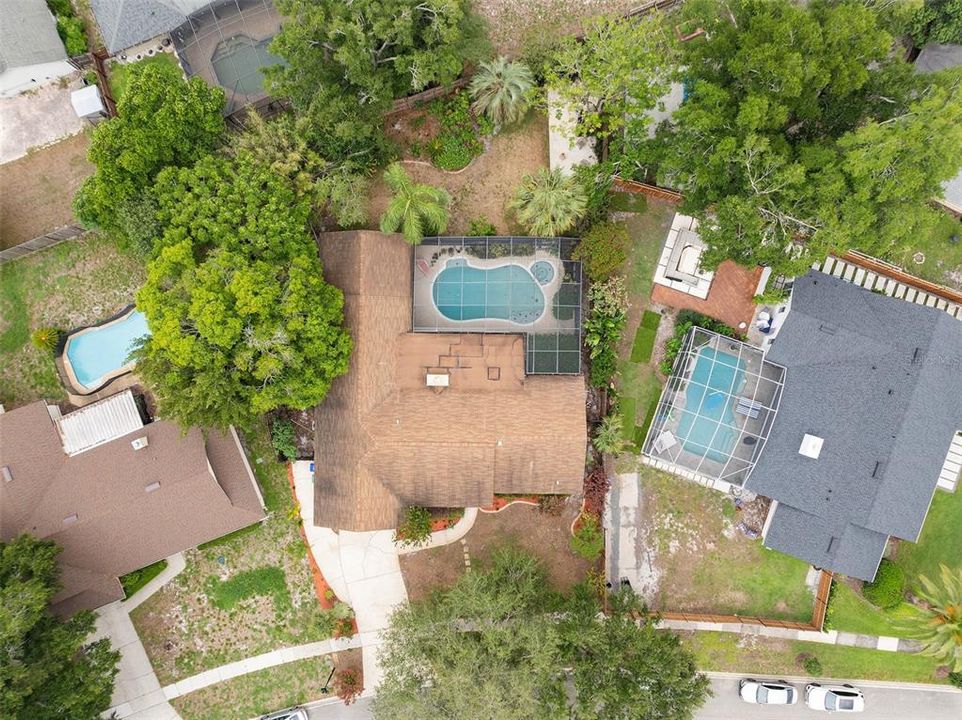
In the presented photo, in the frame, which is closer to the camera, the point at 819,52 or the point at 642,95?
the point at 819,52

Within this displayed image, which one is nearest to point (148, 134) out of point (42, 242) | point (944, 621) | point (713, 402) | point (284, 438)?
point (42, 242)

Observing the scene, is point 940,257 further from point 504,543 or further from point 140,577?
point 140,577

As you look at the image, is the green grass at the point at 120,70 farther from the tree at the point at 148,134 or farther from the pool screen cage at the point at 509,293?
the pool screen cage at the point at 509,293

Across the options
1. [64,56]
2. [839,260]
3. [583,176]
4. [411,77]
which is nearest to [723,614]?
[839,260]

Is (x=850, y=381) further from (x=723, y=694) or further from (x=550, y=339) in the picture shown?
(x=723, y=694)

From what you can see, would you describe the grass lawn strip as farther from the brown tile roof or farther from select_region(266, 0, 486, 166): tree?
select_region(266, 0, 486, 166): tree

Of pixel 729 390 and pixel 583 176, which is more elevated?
pixel 583 176

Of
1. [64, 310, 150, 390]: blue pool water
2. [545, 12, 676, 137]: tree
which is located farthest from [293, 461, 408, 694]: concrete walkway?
[545, 12, 676, 137]: tree
